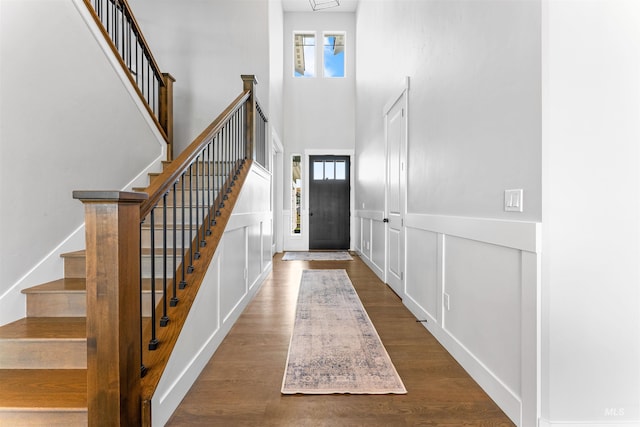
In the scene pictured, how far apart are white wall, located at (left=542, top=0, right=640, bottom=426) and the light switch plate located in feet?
0.45

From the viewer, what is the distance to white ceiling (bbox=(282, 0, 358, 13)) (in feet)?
23.2

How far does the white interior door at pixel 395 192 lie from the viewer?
340cm

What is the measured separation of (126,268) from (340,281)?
323 cm

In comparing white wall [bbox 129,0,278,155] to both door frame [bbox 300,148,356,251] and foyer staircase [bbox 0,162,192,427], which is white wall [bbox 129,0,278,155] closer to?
door frame [bbox 300,148,356,251]

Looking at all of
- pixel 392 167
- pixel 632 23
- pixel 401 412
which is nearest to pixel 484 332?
pixel 401 412

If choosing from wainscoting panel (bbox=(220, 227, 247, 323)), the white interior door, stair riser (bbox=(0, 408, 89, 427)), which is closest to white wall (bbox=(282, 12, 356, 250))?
the white interior door

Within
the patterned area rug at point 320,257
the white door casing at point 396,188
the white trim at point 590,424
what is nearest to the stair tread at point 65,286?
the white trim at point 590,424

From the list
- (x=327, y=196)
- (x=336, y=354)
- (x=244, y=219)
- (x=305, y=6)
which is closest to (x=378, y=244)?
(x=244, y=219)

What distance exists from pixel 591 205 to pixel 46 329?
2548 mm

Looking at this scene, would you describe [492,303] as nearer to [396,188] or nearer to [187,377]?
[187,377]

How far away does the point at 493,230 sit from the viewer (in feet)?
5.33

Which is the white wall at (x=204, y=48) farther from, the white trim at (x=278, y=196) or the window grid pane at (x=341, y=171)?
the window grid pane at (x=341, y=171)

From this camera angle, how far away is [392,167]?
3914 millimetres

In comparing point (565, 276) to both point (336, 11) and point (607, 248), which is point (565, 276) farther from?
point (336, 11)
